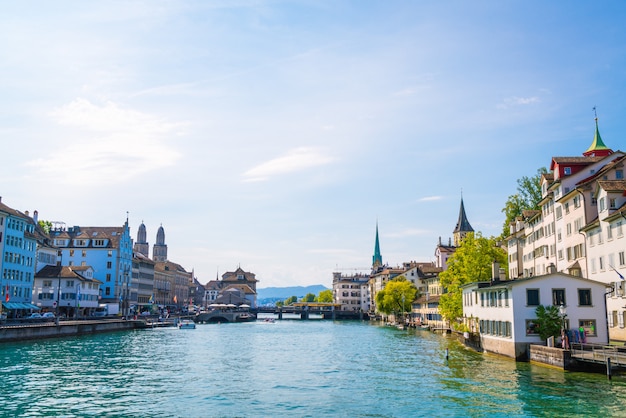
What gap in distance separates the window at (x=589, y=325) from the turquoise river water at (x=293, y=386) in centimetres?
650

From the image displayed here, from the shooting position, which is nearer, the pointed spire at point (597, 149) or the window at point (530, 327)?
the window at point (530, 327)

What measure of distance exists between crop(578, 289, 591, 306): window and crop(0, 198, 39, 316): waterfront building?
77.8 metres

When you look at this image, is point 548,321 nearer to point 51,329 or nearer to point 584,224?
point 584,224

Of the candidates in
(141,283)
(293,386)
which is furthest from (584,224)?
(141,283)

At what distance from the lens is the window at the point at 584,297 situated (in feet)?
160

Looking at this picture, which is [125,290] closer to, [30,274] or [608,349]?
[30,274]

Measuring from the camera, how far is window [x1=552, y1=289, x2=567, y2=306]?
48.9 metres

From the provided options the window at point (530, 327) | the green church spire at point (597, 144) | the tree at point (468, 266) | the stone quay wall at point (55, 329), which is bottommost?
the stone quay wall at point (55, 329)

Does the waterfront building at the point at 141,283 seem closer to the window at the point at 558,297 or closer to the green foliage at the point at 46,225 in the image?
the green foliage at the point at 46,225

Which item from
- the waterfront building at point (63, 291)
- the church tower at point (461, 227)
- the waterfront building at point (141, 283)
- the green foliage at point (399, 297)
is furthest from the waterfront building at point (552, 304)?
the church tower at point (461, 227)

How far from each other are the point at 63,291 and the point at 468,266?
264 feet

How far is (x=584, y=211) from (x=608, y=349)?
20.2 m

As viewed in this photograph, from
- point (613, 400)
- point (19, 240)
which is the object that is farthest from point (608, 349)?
point (19, 240)

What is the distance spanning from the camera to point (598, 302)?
48.6 metres
